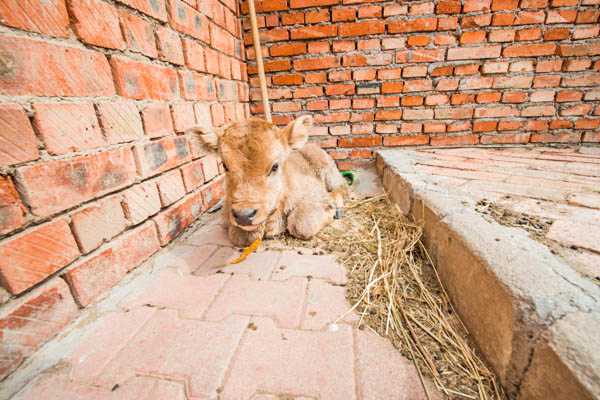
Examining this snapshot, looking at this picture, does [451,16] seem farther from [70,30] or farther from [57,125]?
[57,125]

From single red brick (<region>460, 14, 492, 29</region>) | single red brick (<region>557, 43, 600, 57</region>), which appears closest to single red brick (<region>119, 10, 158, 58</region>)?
single red brick (<region>460, 14, 492, 29</region>)

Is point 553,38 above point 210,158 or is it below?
above

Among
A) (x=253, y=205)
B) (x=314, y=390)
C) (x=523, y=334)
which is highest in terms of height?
(x=253, y=205)

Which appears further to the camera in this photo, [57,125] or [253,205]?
[253,205]

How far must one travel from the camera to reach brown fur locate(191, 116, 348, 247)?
1.72 meters

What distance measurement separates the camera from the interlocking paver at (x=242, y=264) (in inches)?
70.4

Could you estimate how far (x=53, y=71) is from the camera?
125 centimetres

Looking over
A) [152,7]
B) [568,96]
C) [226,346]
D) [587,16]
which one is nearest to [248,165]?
[226,346]

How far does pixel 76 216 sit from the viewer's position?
53.9 inches

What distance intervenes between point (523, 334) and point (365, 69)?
3383mm

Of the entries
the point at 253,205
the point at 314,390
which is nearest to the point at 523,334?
the point at 314,390

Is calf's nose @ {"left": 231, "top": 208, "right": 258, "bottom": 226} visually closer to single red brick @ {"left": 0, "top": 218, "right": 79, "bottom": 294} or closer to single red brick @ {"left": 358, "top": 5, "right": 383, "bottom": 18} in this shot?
single red brick @ {"left": 0, "top": 218, "right": 79, "bottom": 294}

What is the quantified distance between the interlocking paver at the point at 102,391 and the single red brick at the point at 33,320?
0.16 m

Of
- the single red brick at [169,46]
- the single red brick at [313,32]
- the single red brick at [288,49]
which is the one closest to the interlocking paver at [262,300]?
the single red brick at [169,46]
